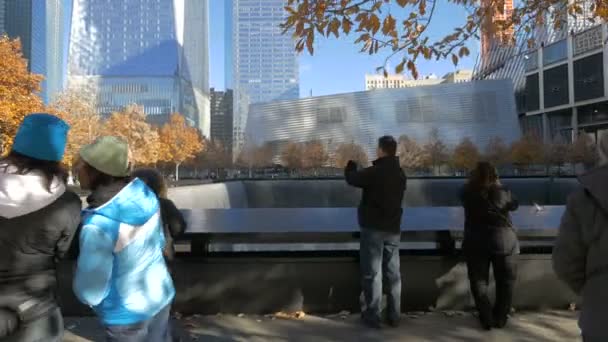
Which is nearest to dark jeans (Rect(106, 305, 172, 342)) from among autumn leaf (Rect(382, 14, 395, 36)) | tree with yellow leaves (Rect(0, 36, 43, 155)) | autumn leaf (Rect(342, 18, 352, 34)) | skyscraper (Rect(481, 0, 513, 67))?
autumn leaf (Rect(342, 18, 352, 34))

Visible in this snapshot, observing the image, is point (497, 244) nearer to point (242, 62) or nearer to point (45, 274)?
point (45, 274)

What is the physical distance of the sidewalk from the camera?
4371mm

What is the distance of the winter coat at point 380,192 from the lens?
14.4 ft

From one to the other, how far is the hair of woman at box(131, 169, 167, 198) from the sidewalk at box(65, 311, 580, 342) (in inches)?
63.4

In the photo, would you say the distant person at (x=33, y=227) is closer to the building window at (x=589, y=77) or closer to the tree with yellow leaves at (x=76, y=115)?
the tree with yellow leaves at (x=76, y=115)

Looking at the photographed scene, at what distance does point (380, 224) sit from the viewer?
14.5 ft

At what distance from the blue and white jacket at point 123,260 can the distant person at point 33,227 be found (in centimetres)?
16

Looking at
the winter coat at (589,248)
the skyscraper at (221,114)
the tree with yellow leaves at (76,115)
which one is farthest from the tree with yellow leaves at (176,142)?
the skyscraper at (221,114)

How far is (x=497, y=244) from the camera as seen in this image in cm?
440

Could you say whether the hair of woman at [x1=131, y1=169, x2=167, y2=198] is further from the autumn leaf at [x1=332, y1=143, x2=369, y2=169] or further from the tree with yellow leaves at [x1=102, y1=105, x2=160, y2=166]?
the autumn leaf at [x1=332, y1=143, x2=369, y2=169]

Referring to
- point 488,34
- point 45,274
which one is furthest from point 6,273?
point 488,34

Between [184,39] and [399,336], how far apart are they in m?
146

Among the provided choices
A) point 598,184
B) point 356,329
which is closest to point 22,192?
point 598,184

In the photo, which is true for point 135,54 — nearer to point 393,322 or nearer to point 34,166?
point 393,322
